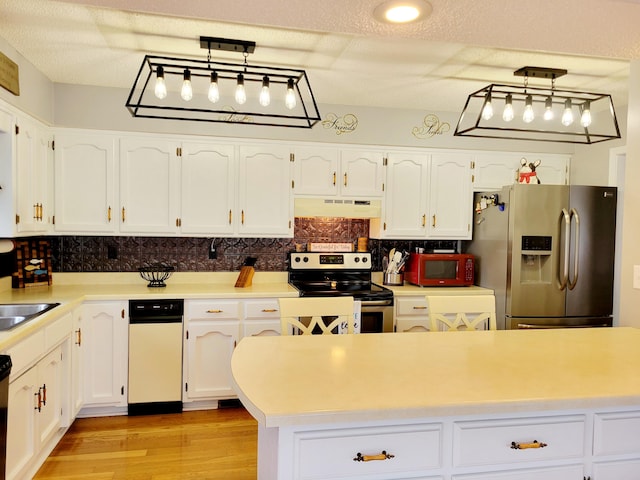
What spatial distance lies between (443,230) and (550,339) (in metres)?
2.09

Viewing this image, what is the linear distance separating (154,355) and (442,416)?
2605 millimetres

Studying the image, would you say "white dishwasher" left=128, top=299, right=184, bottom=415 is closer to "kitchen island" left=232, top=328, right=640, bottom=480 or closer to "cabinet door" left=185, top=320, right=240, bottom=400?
"cabinet door" left=185, top=320, right=240, bottom=400

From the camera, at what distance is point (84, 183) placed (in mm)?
3676

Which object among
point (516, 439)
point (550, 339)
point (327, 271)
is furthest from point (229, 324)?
point (516, 439)

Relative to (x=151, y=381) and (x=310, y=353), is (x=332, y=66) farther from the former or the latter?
(x=151, y=381)

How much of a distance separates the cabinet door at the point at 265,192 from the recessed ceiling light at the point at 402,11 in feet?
7.35

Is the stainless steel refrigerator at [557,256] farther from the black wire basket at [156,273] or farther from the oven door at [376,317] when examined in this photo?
the black wire basket at [156,273]

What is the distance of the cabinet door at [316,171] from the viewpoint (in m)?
3.99

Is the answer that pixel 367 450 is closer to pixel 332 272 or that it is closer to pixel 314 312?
pixel 314 312

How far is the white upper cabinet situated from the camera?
4.00 meters

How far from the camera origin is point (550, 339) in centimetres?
225

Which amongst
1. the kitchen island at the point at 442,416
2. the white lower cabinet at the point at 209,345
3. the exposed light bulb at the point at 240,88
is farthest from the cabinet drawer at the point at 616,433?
the white lower cabinet at the point at 209,345

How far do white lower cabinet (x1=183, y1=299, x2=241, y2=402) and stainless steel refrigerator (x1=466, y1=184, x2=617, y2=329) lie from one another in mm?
2109

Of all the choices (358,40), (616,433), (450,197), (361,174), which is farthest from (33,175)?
(616,433)
